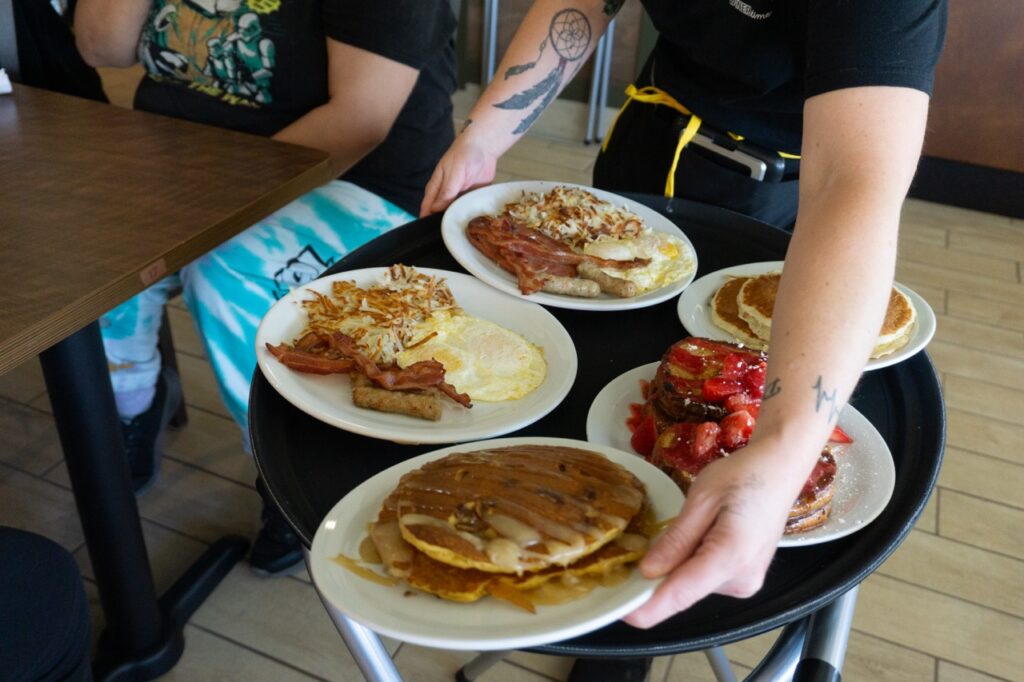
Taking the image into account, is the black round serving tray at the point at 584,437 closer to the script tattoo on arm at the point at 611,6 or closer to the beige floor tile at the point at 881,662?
the script tattoo on arm at the point at 611,6

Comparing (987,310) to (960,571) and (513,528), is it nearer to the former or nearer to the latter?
(960,571)

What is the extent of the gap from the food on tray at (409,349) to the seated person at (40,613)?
0.45m

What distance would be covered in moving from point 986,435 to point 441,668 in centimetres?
177

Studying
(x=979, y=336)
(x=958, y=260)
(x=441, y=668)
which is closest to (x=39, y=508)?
(x=441, y=668)

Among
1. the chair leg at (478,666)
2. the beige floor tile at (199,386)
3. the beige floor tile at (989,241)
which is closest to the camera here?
the chair leg at (478,666)

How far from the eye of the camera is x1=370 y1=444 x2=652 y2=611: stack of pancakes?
68 cm

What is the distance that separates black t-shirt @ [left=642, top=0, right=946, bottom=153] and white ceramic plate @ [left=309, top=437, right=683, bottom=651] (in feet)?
1.71

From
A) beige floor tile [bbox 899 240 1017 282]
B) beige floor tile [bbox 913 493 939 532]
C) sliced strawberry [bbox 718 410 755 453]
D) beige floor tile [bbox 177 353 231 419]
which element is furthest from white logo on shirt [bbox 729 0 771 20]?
beige floor tile [bbox 899 240 1017 282]

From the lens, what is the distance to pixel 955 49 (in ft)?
11.9

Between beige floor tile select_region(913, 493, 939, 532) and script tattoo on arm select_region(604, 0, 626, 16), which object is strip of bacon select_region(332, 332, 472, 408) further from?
beige floor tile select_region(913, 493, 939, 532)

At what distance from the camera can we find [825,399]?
74 cm

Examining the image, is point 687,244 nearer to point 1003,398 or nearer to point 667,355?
point 667,355

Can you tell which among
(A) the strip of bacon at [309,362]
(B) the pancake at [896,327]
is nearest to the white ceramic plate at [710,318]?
(B) the pancake at [896,327]

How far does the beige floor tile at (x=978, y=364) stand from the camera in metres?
2.73
